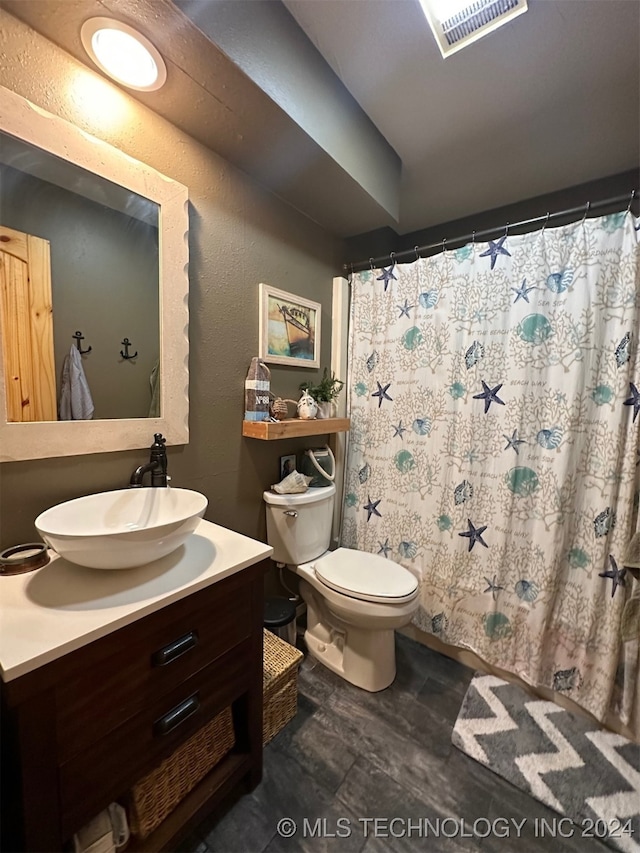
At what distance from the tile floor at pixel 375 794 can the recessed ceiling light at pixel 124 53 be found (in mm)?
2167

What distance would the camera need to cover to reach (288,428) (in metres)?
1.47

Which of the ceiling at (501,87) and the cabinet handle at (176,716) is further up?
the ceiling at (501,87)

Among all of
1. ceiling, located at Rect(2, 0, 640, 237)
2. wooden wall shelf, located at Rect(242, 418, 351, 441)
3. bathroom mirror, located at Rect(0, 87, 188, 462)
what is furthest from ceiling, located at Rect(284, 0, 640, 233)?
wooden wall shelf, located at Rect(242, 418, 351, 441)

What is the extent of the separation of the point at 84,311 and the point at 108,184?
0.40 meters

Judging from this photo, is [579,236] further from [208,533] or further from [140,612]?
[140,612]

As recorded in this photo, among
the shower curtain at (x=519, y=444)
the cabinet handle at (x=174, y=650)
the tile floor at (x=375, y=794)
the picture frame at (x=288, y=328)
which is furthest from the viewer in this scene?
the picture frame at (x=288, y=328)

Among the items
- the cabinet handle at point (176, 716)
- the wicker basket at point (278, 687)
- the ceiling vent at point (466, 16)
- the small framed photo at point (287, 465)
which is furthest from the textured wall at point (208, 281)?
the ceiling vent at point (466, 16)

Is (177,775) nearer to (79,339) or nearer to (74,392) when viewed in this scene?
(74,392)

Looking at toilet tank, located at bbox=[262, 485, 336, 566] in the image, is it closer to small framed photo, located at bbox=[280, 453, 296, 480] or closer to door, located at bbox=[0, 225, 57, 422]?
small framed photo, located at bbox=[280, 453, 296, 480]

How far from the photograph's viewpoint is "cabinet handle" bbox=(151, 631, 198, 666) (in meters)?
0.75

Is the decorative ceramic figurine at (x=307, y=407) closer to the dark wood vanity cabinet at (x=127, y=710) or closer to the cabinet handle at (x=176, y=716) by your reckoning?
the dark wood vanity cabinet at (x=127, y=710)

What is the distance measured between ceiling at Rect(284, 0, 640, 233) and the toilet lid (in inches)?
74.0

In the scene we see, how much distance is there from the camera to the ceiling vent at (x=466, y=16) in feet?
3.18

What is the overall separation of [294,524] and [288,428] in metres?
0.45
